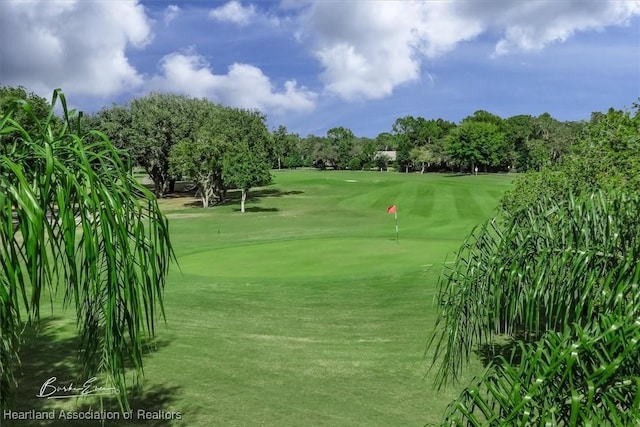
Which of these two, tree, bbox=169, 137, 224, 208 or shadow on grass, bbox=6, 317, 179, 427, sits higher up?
tree, bbox=169, 137, 224, 208

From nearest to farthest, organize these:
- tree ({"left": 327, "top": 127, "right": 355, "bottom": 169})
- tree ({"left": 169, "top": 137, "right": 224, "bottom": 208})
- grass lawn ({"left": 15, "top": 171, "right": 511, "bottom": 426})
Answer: grass lawn ({"left": 15, "top": 171, "right": 511, "bottom": 426})
tree ({"left": 169, "top": 137, "right": 224, "bottom": 208})
tree ({"left": 327, "top": 127, "right": 355, "bottom": 169})

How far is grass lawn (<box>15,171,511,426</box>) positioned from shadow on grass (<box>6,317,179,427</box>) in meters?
0.04

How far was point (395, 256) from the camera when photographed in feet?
Result: 87.8

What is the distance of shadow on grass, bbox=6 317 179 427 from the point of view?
8.77 meters

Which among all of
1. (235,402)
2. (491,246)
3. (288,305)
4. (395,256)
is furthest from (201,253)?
(491,246)

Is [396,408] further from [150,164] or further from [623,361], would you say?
[150,164]

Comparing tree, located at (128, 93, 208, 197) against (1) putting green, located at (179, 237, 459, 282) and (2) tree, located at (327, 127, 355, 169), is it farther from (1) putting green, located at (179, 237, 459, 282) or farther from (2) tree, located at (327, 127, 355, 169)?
(2) tree, located at (327, 127, 355, 169)

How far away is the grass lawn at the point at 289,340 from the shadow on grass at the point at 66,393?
0.04 meters

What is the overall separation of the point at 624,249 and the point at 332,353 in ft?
27.1

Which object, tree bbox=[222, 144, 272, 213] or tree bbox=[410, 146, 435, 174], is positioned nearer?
tree bbox=[222, 144, 272, 213]

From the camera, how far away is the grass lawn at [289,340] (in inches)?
378

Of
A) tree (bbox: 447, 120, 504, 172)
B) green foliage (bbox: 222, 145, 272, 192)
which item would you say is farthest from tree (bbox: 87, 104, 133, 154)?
tree (bbox: 447, 120, 504, 172)

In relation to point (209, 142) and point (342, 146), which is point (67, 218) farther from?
point (342, 146)

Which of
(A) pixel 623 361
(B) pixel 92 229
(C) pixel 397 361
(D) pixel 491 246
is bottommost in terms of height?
(C) pixel 397 361
